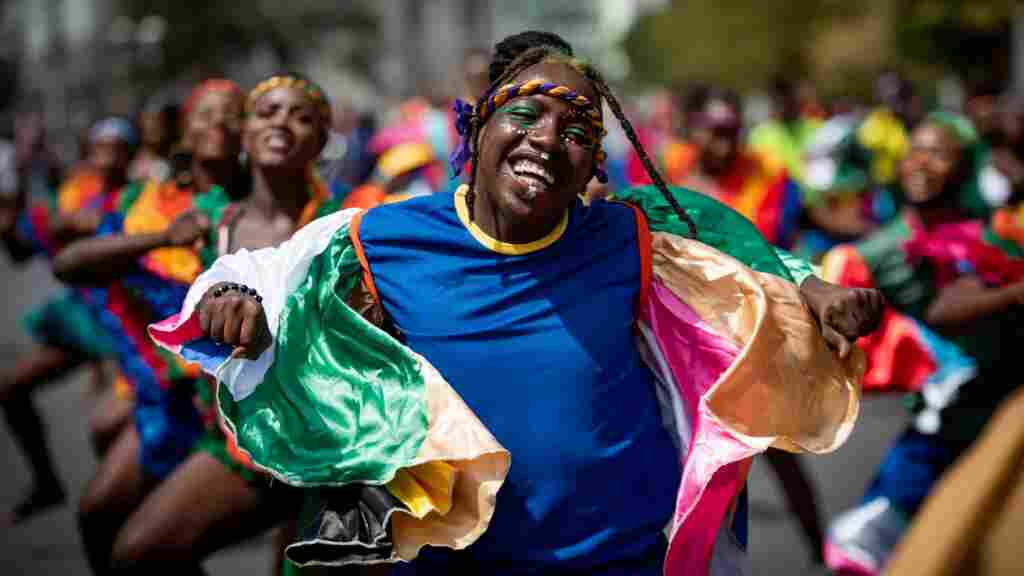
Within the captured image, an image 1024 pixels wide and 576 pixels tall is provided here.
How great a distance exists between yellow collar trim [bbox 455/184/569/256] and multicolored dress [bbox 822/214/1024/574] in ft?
7.05

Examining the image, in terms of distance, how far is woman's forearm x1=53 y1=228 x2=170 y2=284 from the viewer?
493 cm

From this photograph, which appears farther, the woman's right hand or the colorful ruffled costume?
the colorful ruffled costume

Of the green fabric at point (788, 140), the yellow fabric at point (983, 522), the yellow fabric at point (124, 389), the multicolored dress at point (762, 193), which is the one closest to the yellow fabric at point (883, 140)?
the green fabric at point (788, 140)

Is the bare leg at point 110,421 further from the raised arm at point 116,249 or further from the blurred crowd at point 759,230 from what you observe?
the raised arm at point 116,249

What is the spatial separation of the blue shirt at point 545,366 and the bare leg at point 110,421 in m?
3.28

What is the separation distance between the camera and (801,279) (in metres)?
3.56

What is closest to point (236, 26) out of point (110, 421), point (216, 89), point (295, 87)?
point (110, 421)

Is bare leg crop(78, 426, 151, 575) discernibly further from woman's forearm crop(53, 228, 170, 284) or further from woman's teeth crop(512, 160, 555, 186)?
woman's teeth crop(512, 160, 555, 186)

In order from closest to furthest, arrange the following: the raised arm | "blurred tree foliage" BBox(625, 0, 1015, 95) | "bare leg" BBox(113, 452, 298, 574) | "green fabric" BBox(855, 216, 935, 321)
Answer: "bare leg" BBox(113, 452, 298, 574) → the raised arm → "green fabric" BBox(855, 216, 935, 321) → "blurred tree foliage" BBox(625, 0, 1015, 95)

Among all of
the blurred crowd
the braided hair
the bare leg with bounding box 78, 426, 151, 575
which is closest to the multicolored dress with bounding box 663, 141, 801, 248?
the blurred crowd

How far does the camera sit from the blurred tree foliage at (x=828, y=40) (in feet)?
88.9

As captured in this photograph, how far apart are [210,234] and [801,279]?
6.59 ft

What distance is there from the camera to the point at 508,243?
3395 mm

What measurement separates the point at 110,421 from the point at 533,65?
364 centimetres
